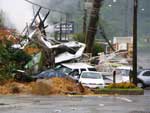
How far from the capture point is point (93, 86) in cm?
4219

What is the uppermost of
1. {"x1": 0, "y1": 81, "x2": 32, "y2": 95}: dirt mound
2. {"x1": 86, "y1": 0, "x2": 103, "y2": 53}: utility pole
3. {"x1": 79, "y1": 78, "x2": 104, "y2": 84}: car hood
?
{"x1": 86, "y1": 0, "x2": 103, "y2": 53}: utility pole

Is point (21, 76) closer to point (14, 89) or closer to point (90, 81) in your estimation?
point (90, 81)

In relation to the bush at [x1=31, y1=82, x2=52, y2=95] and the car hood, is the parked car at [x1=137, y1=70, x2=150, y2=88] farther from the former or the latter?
the bush at [x1=31, y1=82, x2=52, y2=95]

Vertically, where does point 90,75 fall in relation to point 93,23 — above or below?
below

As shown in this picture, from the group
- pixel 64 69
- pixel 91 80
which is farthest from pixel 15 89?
pixel 64 69

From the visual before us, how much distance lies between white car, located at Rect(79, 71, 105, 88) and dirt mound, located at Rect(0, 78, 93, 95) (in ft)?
7.87

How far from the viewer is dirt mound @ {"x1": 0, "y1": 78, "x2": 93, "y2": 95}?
120 feet

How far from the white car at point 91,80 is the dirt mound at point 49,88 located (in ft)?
7.87

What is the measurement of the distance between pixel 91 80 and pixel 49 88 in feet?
22.4

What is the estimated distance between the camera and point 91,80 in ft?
141

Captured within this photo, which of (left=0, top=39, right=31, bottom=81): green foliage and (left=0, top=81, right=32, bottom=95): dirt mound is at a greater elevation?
(left=0, top=39, right=31, bottom=81): green foliage

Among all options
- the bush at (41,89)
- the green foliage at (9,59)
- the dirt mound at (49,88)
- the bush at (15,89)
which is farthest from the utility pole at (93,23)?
the bush at (41,89)

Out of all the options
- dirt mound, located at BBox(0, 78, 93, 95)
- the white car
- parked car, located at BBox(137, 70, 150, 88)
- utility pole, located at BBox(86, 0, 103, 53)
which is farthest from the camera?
utility pole, located at BBox(86, 0, 103, 53)

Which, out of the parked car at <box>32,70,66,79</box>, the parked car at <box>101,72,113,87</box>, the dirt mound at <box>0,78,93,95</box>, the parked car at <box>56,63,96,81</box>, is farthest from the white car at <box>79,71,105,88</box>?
the parked car at <box>101,72,113,87</box>
